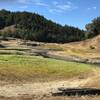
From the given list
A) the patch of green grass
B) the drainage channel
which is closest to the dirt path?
the drainage channel

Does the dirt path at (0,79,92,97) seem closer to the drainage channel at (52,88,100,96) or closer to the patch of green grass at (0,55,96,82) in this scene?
the drainage channel at (52,88,100,96)

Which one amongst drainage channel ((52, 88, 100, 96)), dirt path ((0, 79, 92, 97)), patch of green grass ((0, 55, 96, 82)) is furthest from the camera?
patch of green grass ((0, 55, 96, 82))

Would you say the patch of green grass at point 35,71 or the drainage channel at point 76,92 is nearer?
the drainage channel at point 76,92

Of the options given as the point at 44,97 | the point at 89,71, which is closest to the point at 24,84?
the point at 44,97

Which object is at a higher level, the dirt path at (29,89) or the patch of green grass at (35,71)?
the patch of green grass at (35,71)

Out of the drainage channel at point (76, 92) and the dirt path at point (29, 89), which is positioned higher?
the drainage channel at point (76, 92)

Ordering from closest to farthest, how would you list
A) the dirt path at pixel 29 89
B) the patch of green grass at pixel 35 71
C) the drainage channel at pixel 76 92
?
the drainage channel at pixel 76 92
the dirt path at pixel 29 89
the patch of green grass at pixel 35 71

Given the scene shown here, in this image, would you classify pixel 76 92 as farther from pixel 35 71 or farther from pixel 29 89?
pixel 35 71

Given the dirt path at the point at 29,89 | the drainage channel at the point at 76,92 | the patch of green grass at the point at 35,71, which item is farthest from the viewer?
the patch of green grass at the point at 35,71

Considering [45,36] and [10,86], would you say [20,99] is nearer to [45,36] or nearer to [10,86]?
[10,86]

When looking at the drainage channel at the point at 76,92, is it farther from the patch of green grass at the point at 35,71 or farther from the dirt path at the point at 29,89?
the patch of green grass at the point at 35,71

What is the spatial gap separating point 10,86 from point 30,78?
563 centimetres

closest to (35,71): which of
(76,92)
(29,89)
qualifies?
(29,89)

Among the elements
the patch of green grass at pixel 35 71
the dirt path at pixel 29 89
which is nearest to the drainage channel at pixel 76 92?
the dirt path at pixel 29 89
